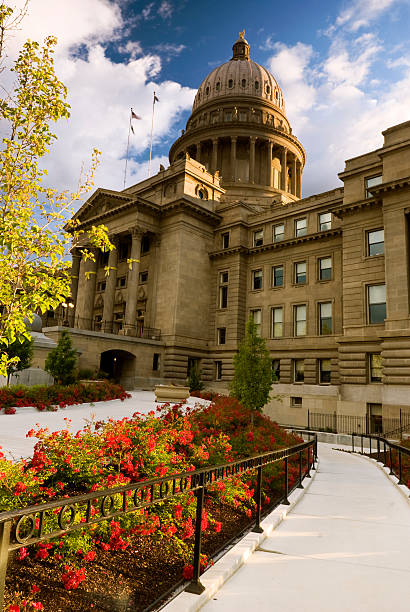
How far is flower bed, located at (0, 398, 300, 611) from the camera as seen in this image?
396 centimetres

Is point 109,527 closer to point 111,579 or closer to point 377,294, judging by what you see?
point 111,579

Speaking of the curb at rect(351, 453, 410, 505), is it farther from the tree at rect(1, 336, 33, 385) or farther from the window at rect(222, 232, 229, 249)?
the window at rect(222, 232, 229, 249)

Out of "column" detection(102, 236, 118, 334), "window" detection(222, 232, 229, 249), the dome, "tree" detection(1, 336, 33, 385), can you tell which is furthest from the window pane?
the dome

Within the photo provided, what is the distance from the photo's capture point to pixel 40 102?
26.1ft

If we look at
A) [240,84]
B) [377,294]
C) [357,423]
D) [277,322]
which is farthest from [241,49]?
[357,423]

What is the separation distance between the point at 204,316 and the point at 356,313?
54.7ft

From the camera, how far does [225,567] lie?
4.87m

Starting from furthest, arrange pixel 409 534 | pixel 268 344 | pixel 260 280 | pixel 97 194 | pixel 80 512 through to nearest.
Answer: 1. pixel 97 194
2. pixel 260 280
3. pixel 268 344
4. pixel 409 534
5. pixel 80 512

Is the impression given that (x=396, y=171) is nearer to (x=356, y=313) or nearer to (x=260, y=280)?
(x=356, y=313)

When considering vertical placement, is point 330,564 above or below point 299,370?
below

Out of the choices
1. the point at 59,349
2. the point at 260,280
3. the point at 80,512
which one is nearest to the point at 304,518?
the point at 80,512

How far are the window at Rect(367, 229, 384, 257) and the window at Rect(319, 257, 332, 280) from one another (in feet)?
18.7

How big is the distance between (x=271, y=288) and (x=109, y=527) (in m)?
36.1

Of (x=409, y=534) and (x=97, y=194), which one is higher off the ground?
(x=97, y=194)
